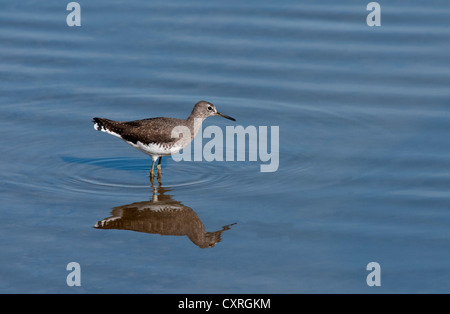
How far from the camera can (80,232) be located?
10.0m

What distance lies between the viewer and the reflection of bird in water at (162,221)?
10.0 metres

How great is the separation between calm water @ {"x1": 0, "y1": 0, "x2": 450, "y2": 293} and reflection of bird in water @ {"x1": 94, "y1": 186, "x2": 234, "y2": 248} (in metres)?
0.03

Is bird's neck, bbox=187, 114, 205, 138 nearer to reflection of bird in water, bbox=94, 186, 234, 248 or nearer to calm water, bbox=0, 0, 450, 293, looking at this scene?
calm water, bbox=0, 0, 450, 293

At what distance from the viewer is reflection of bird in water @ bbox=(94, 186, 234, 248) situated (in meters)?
10.0

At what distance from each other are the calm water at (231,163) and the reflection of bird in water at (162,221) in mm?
28

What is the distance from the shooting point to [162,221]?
1053 cm

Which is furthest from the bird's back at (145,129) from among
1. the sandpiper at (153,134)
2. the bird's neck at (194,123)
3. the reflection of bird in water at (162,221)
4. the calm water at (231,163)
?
the reflection of bird in water at (162,221)

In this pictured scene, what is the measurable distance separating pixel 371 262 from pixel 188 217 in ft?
8.40

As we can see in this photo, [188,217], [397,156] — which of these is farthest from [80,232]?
[397,156]

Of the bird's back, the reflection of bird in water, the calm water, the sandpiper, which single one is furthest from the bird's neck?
the reflection of bird in water

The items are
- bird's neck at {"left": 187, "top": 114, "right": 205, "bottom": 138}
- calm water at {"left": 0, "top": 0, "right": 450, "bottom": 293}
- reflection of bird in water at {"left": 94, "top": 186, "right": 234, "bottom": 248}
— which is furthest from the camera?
bird's neck at {"left": 187, "top": 114, "right": 205, "bottom": 138}

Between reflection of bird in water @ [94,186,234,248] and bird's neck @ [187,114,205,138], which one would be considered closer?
reflection of bird in water @ [94,186,234,248]

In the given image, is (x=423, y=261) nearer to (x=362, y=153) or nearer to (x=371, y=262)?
(x=371, y=262)

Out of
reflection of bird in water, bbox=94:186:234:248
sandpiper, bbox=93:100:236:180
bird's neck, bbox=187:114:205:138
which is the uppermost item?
bird's neck, bbox=187:114:205:138
